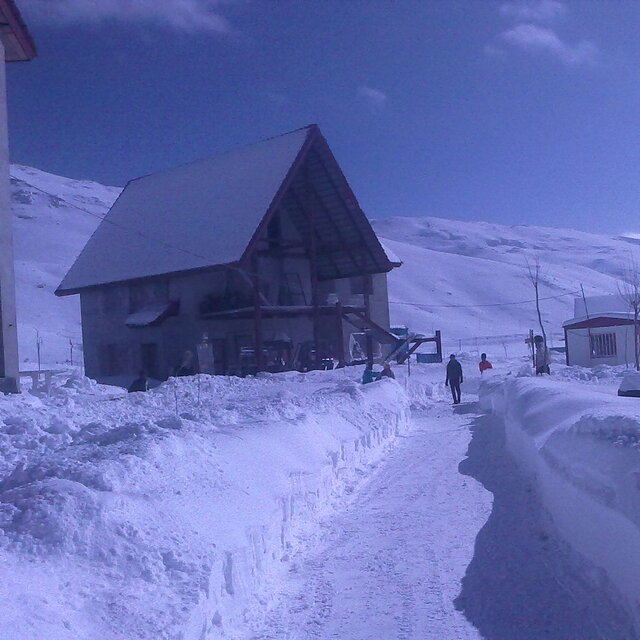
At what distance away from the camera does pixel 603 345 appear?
34.5 m

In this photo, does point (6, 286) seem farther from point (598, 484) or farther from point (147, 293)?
point (598, 484)

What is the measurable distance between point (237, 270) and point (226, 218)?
9.44ft

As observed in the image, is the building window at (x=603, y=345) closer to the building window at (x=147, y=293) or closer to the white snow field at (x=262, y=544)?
the building window at (x=147, y=293)

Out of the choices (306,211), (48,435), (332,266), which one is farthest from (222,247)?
(48,435)

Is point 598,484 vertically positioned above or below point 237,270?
below

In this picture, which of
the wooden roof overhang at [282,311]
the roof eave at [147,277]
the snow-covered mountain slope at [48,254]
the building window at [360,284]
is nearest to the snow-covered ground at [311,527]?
the roof eave at [147,277]

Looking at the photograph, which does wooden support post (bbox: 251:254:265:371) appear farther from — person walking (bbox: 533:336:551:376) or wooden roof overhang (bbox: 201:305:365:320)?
person walking (bbox: 533:336:551:376)

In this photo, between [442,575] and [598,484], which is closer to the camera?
[598,484]

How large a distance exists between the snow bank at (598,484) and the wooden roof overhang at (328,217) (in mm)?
22458

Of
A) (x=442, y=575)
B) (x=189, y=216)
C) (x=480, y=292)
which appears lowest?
(x=442, y=575)

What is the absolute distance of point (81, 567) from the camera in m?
4.15

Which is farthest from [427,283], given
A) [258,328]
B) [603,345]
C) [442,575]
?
[442,575]

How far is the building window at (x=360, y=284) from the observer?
113 feet

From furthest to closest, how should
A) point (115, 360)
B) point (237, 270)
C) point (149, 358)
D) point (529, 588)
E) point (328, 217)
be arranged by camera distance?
point (328, 217) → point (115, 360) → point (149, 358) → point (237, 270) → point (529, 588)
